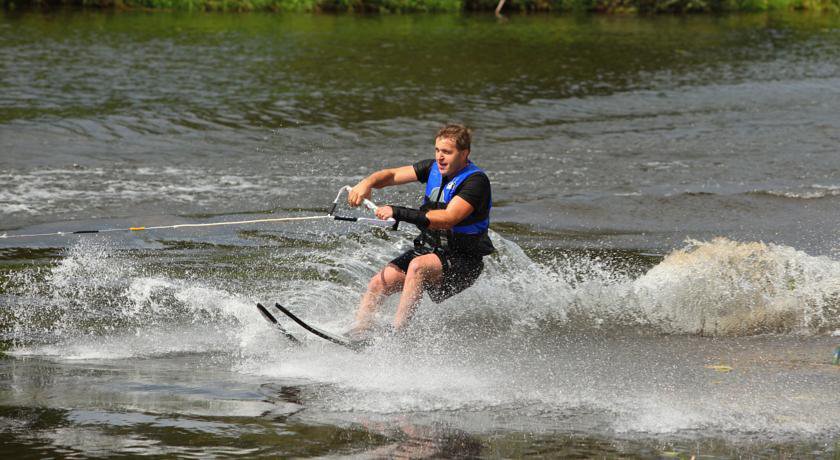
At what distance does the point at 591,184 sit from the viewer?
13.6 metres

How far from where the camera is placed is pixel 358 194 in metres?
7.07

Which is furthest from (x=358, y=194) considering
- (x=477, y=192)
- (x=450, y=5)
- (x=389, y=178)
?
(x=450, y=5)

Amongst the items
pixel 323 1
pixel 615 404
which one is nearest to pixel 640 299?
pixel 615 404

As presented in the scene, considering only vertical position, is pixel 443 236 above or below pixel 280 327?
above

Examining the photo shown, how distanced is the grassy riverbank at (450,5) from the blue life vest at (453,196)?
88.9 feet

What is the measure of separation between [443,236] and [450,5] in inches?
1260

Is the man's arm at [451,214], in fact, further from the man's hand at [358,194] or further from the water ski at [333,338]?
the water ski at [333,338]

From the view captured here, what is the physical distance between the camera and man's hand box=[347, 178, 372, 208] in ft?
23.0

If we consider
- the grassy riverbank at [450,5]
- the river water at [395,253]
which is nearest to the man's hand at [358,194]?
the river water at [395,253]

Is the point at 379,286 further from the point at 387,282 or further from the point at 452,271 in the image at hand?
the point at 452,271

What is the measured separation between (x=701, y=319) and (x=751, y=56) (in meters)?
21.4

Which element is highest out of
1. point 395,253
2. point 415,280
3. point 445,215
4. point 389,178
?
point 389,178

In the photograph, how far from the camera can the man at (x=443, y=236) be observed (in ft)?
22.5

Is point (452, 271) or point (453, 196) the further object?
point (452, 271)
